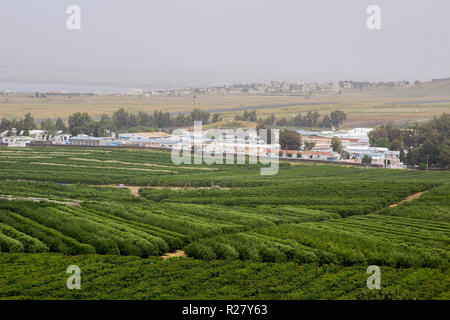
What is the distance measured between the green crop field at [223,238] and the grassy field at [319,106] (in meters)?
78.2

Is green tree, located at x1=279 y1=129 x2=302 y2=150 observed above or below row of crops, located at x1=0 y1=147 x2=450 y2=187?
above

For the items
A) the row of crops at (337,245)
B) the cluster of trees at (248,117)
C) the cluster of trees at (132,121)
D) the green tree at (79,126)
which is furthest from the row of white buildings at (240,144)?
the row of crops at (337,245)

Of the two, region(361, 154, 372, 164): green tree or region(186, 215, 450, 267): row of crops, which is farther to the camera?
region(361, 154, 372, 164): green tree

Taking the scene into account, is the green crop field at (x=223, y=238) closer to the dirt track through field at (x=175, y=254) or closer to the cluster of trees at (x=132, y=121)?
the dirt track through field at (x=175, y=254)

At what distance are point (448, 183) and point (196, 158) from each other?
25982 millimetres

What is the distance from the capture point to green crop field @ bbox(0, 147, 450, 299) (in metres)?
17.8

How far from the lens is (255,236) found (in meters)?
24.5

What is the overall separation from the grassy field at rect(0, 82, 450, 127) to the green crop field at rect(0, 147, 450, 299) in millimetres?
78212

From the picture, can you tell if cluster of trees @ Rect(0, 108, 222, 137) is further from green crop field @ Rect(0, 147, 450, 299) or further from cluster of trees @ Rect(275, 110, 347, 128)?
green crop field @ Rect(0, 147, 450, 299)

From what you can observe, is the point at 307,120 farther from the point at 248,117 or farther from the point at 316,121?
the point at 248,117

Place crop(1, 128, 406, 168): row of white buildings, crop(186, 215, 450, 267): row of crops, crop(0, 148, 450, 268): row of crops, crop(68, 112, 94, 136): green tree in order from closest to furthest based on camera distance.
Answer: crop(186, 215, 450, 267): row of crops < crop(0, 148, 450, 268): row of crops < crop(1, 128, 406, 168): row of white buildings < crop(68, 112, 94, 136): green tree

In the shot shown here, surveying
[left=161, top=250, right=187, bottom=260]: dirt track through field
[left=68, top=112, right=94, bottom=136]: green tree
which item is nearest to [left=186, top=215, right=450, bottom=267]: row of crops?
[left=161, top=250, right=187, bottom=260]: dirt track through field

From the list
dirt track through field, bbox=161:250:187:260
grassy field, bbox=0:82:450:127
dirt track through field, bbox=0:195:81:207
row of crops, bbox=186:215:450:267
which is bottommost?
dirt track through field, bbox=161:250:187:260

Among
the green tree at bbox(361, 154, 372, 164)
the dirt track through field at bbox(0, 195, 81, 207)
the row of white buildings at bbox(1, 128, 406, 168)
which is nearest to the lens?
the dirt track through field at bbox(0, 195, 81, 207)
